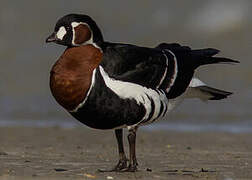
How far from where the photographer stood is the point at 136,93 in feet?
29.1

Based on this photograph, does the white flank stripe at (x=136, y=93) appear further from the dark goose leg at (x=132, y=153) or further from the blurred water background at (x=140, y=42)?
the blurred water background at (x=140, y=42)

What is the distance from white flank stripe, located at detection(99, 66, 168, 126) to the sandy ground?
59 cm

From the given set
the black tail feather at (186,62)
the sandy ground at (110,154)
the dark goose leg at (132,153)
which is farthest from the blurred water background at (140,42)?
the dark goose leg at (132,153)

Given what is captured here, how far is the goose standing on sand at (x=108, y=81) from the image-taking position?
866 centimetres

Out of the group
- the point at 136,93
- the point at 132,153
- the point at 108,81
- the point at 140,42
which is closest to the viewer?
the point at 108,81

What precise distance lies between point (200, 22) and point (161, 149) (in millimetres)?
9354

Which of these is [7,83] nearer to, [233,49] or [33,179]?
[233,49]

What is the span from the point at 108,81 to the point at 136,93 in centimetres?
31

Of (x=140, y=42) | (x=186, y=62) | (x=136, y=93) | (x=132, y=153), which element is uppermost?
(x=140, y=42)

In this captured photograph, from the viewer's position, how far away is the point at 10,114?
49.5 ft

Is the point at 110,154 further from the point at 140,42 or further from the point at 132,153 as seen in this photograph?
the point at 140,42

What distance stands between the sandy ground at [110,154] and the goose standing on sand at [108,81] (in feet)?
1.55

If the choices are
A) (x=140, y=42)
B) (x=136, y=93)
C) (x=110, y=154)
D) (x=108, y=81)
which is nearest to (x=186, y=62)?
(x=136, y=93)

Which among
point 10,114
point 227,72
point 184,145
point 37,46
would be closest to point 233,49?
point 227,72
